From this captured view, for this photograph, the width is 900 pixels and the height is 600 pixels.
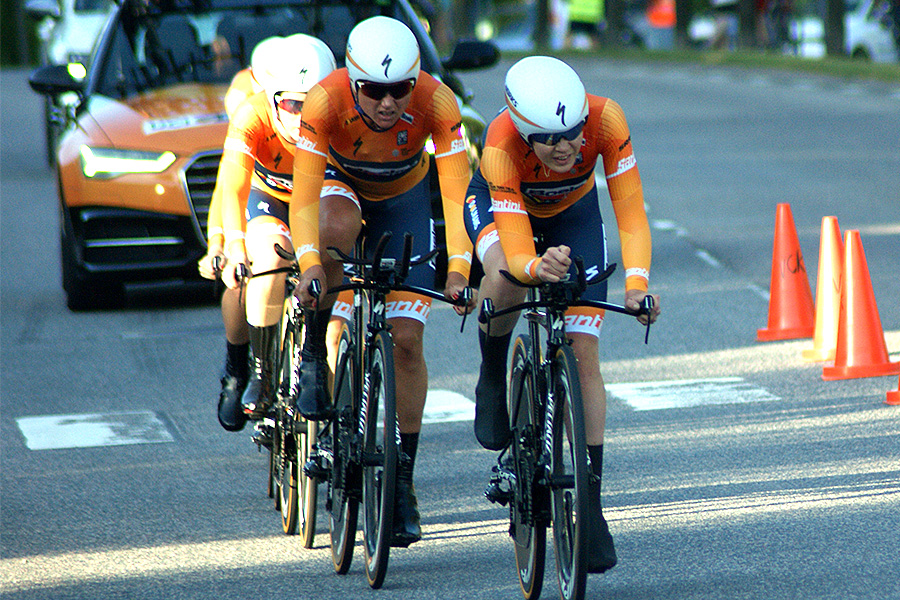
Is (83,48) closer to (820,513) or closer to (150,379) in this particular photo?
(150,379)

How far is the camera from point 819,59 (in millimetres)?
31797

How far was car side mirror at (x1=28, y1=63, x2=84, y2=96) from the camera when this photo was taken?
1106 cm

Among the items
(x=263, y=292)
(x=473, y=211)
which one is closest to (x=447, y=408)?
(x=263, y=292)

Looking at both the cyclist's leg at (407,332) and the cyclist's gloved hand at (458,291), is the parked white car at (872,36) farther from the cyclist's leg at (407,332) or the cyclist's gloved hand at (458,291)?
the cyclist's gloved hand at (458,291)

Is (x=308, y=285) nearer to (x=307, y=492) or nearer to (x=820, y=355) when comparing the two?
(x=307, y=492)

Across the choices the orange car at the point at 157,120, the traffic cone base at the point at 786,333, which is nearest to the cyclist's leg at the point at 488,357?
the traffic cone base at the point at 786,333

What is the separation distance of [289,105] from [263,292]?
793 millimetres

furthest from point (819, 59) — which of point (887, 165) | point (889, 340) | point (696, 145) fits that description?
point (889, 340)

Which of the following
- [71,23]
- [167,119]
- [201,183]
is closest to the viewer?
[201,183]

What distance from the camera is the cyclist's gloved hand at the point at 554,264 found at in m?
5.01

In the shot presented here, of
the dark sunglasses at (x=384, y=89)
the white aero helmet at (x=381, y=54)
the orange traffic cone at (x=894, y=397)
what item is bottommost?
the orange traffic cone at (x=894, y=397)

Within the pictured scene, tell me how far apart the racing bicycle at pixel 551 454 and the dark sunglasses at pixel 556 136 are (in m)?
0.43

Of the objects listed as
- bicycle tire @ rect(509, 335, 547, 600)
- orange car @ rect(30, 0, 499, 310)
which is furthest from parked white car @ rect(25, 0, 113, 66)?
bicycle tire @ rect(509, 335, 547, 600)

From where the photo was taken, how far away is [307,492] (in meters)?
5.92
